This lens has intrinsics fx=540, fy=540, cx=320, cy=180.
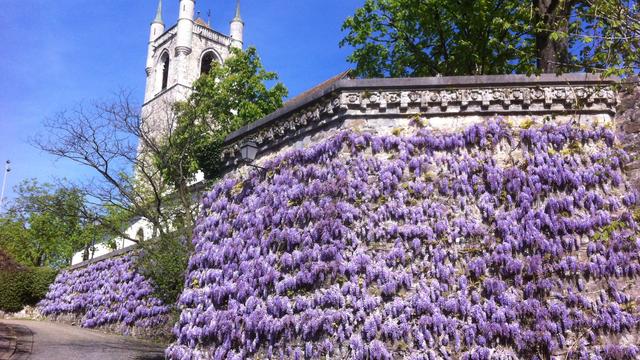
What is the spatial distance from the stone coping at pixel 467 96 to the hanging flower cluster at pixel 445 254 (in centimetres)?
45

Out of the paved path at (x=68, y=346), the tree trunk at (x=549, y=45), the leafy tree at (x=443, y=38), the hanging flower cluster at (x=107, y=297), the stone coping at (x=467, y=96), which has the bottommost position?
the paved path at (x=68, y=346)

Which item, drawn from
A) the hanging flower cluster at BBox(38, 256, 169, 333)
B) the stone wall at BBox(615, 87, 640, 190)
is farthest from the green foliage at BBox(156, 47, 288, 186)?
the stone wall at BBox(615, 87, 640, 190)

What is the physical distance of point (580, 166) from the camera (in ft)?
31.3

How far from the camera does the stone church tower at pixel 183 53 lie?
178 ft

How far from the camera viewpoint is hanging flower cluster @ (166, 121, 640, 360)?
338 inches

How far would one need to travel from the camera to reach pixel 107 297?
2345 centimetres

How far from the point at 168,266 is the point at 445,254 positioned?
8.56 meters

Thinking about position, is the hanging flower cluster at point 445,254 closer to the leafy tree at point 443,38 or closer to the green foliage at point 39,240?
the leafy tree at point 443,38

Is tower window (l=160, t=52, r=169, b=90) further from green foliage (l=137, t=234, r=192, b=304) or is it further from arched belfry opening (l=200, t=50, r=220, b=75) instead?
green foliage (l=137, t=234, r=192, b=304)

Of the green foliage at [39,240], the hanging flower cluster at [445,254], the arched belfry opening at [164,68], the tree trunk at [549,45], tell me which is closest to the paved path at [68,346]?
the hanging flower cluster at [445,254]

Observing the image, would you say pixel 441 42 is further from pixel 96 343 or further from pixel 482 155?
pixel 96 343

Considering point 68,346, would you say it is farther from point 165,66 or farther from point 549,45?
point 165,66

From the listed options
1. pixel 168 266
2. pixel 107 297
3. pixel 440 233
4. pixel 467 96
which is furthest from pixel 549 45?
pixel 107 297

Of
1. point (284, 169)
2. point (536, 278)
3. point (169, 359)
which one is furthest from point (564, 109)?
point (169, 359)
